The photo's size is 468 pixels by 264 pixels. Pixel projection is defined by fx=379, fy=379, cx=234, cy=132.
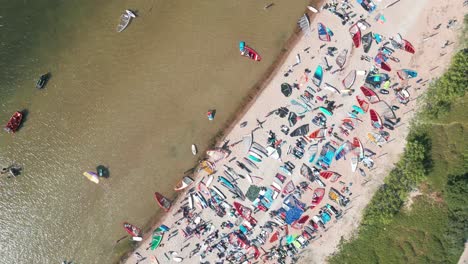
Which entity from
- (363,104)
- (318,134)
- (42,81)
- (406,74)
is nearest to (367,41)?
(406,74)


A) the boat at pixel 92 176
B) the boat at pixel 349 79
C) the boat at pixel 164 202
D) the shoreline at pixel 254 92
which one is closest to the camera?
the boat at pixel 349 79

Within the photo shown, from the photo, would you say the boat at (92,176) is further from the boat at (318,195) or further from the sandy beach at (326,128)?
the boat at (318,195)

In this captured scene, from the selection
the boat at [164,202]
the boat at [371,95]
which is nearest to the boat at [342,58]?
the boat at [371,95]

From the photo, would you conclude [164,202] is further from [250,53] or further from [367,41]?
[367,41]

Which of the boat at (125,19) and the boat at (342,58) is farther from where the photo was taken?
the boat at (125,19)

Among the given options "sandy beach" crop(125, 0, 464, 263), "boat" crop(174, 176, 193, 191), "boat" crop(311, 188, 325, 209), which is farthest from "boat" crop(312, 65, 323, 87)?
"boat" crop(174, 176, 193, 191)

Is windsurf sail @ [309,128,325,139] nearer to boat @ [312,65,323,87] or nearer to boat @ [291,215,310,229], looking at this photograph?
boat @ [312,65,323,87]
